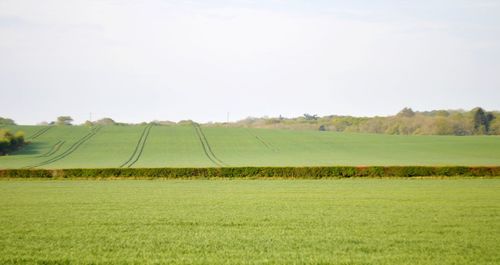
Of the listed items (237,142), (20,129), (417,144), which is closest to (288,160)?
(237,142)

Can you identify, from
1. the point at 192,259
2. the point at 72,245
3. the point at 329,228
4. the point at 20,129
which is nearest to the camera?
the point at 192,259

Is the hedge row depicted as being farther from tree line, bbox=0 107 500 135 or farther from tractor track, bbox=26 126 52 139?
tree line, bbox=0 107 500 135

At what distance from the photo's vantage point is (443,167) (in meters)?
46.8

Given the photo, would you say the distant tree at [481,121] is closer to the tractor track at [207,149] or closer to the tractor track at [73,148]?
the tractor track at [207,149]

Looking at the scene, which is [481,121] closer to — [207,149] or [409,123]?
[409,123]

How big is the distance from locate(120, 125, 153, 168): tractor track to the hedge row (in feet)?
41.5

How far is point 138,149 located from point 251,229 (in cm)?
6379

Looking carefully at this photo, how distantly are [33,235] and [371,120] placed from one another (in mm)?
126015

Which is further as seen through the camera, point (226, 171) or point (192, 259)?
point (226, 171)

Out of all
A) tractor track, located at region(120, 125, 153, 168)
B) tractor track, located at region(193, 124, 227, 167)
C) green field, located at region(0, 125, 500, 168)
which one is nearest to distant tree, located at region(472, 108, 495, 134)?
green field, located at region(0, 125, 500, 168)

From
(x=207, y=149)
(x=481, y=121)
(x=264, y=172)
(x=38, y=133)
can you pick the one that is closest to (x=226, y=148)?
(x=207, y=149)

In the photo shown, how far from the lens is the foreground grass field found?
45.7ft

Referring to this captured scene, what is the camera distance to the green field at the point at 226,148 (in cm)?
6581

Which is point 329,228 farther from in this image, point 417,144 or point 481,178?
point 417,144
